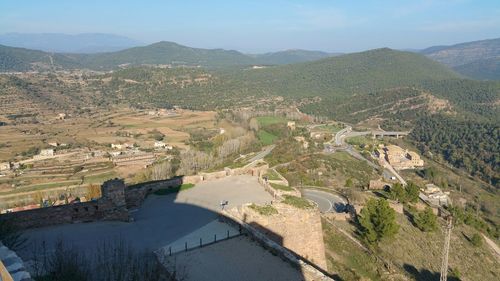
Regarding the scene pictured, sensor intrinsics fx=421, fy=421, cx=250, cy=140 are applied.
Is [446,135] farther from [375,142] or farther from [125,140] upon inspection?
[125,140]

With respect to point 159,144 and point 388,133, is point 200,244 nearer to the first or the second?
point 159,144

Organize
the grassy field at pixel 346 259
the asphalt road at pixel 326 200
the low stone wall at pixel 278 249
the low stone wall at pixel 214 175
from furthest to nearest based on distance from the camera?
the asphalt road at pixel 326 200
the low stone wall at pixel 214 175
the grassy field at pixel 346 259
the low stone wall at pixel 278 249

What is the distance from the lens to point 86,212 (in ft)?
41.3

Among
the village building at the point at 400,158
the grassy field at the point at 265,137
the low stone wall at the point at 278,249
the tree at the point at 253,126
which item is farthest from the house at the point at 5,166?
the village building at the point at 400,158

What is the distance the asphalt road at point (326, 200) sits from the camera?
2395 centimetres

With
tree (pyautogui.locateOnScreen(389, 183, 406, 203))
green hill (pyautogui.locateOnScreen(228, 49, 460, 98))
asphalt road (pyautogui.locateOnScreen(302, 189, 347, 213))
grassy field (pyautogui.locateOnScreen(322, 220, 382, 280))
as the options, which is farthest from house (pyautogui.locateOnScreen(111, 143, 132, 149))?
green hill (pyautogui.locateOnScreen(228, 49, 460, 98))

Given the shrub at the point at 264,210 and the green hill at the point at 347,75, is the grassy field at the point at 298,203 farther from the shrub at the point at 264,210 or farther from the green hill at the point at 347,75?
the green hill at the point at 347,75

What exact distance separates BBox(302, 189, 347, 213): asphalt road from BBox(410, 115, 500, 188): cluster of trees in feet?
132

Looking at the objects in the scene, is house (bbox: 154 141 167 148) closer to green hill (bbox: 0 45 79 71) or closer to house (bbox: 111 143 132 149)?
house (bbox: 111 143 132 149)

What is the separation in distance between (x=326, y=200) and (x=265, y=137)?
33976mm

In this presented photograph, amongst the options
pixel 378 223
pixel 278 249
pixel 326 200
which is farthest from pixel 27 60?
pixel 278 249

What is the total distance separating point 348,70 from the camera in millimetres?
151500

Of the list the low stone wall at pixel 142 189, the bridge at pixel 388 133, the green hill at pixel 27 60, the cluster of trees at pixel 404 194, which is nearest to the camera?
the low stone wall at pixel 142 189

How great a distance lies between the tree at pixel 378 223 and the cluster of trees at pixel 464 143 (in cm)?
4483
